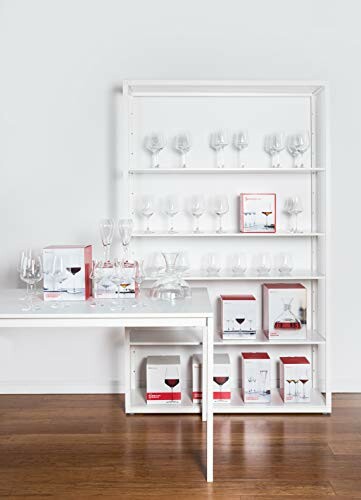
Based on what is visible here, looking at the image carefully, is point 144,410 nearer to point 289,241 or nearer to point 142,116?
point 289,241

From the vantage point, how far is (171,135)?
388 centimetres

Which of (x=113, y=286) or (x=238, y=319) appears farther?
(x=238, y=319)

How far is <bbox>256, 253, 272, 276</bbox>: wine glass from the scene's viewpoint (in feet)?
12.2

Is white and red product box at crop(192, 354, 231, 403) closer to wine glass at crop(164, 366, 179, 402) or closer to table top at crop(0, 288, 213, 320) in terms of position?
wine glass at crop(164, 366, 179, 402)

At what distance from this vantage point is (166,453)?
304 cm

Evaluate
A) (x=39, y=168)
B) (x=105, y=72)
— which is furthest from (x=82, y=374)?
(x=105, y=72)

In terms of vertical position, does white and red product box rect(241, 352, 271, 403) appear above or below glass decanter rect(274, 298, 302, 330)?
below

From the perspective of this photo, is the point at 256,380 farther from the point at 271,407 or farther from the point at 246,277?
the point at 246,277

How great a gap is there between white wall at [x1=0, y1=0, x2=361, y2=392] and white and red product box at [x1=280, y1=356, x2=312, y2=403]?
95 centimetres

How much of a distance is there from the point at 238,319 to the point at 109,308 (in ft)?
3.41

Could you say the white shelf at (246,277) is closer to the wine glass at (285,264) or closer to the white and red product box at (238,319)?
the wine glass at (285,264)

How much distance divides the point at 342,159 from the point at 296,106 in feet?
1.43

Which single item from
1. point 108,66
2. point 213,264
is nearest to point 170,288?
point 213,264

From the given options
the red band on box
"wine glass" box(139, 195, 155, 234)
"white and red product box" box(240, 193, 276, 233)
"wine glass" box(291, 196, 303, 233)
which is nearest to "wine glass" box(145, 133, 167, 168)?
"wine glass" box(139, 195, 155, 234)
